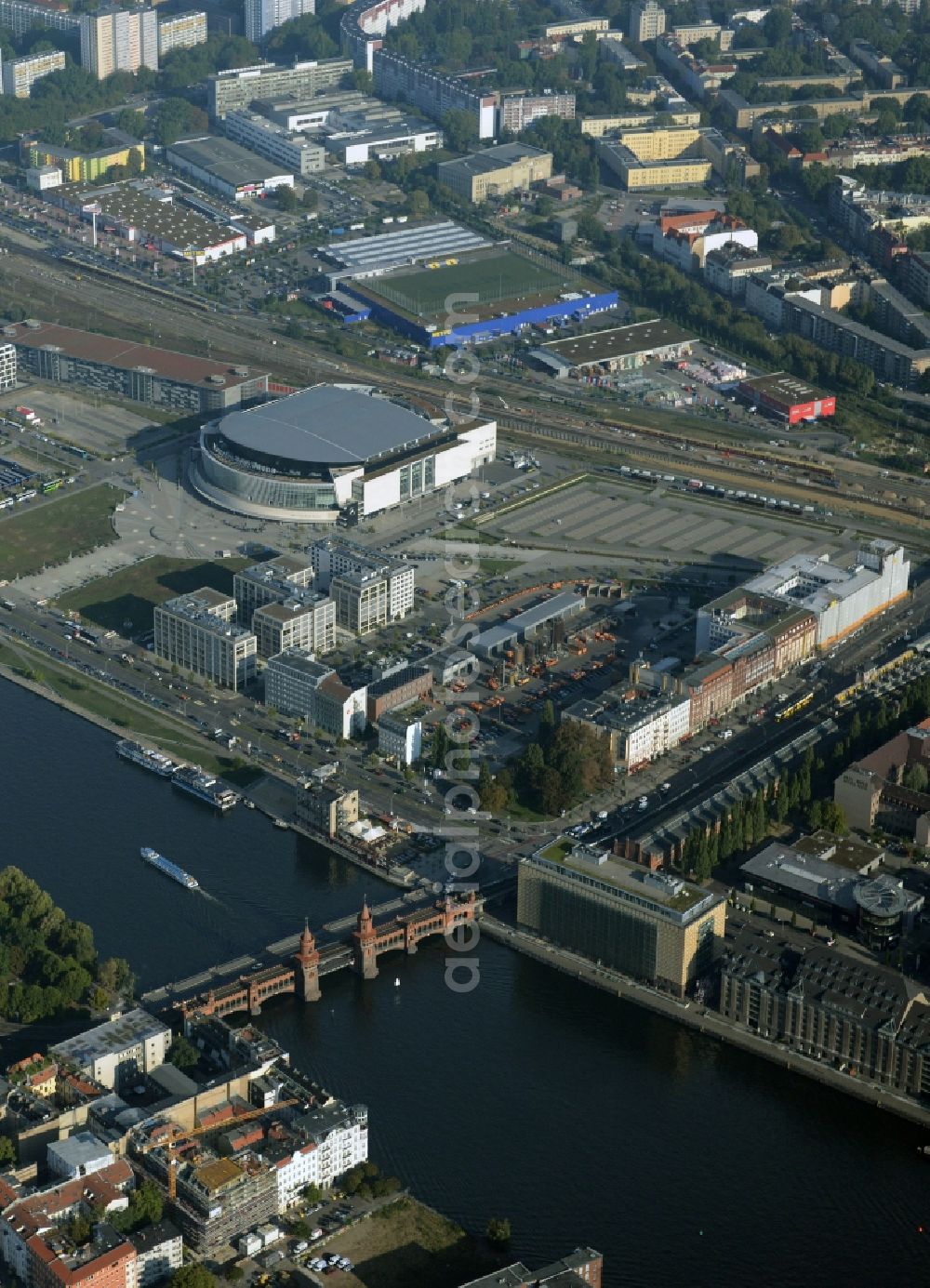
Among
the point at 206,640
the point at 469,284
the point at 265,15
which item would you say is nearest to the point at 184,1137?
the point at 206,640

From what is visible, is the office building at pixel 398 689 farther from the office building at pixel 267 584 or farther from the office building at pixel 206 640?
the office building at pixel 267 584

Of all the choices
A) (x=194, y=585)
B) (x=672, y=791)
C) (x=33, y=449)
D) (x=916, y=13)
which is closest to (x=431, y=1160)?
(x=672, y=791)

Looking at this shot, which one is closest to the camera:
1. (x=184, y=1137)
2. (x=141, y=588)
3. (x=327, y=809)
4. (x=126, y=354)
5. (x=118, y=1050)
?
(x=184, y=1137)

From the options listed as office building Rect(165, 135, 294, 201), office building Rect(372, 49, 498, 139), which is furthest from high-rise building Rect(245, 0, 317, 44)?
office building Rect(165, 135, 294, 201)

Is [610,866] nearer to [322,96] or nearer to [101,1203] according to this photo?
[101,1203]

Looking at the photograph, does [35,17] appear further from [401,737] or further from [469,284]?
[401,737]

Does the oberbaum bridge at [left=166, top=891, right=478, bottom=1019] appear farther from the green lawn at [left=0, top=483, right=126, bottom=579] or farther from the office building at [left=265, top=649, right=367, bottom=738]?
the green lawn at [left=0, top=483, right=126, bottom=579]
